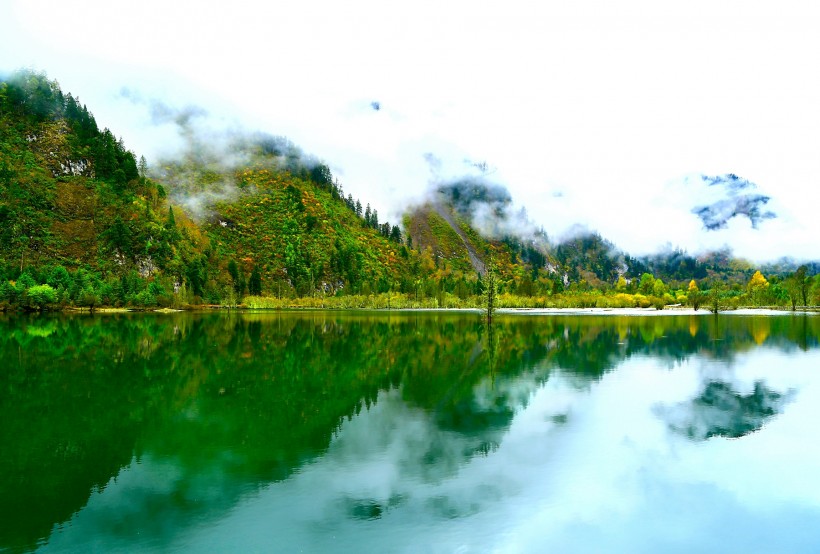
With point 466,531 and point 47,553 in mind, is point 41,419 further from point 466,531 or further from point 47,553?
point 466,531

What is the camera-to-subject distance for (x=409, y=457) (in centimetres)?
1998

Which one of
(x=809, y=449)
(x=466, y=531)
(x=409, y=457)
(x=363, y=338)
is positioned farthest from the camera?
(x=363, y=338)

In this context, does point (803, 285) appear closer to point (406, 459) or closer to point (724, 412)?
Result: point (724, 412)

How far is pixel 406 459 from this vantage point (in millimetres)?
19781

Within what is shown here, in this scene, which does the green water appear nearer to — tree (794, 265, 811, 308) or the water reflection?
the water reflection

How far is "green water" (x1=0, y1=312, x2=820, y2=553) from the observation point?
14023mm

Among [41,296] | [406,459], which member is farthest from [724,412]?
[41,296]

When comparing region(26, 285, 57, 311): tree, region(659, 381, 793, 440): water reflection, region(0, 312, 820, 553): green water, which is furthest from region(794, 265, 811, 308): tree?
region(26, 285, 57, 311): tree

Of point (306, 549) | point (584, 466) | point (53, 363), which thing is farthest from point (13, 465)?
point (53, 363)

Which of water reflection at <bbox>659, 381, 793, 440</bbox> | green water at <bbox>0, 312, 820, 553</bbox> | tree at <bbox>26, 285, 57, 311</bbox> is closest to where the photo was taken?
green water at <bbox>0, 312, 820, 553</bbox>

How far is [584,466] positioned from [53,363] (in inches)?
1636

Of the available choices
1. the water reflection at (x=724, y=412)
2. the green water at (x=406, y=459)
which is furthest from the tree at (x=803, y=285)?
the water reflection at (x=724, y=412)

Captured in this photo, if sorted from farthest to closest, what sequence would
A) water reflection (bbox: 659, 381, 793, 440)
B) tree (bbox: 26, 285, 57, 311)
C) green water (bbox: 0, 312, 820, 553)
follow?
1. tree (bbox: 26, 285, 57, 311)
2. water reflection (bbox: 659, 381, 793, 440)
3. green water (bbox: 0, 312, 820, 553)

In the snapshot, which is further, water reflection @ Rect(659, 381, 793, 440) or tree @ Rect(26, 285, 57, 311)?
tree @ Rect(26, 285, 57, 311)
